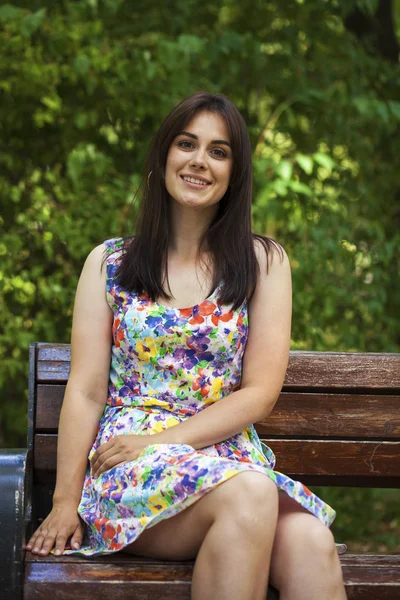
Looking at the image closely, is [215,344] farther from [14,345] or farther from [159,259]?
[14,345]

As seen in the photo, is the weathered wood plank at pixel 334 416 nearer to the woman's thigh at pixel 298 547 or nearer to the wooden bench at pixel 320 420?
the wooden bench at pixel 320 420

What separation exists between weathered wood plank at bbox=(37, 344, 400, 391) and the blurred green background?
1037 mm

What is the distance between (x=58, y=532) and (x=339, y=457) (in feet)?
3.28

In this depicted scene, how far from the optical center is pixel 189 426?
2.54 meters

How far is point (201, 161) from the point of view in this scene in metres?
2.70

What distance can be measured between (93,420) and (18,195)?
1.79 meters

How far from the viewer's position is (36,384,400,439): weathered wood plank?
307 cm

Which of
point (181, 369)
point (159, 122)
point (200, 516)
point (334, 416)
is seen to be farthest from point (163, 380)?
point (159, 122)

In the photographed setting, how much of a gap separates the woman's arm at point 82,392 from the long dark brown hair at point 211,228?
11cm

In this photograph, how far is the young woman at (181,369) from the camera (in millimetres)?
2346

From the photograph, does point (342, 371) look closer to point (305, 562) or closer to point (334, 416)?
point (334, 416)

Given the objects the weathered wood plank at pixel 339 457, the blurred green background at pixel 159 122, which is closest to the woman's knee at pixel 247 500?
the weathered wood plank at pixel 339 457

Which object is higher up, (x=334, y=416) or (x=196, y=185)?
(x=196, y=185)

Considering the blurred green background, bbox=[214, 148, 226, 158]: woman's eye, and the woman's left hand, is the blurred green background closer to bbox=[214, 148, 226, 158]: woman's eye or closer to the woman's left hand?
bbox=[214, 148, 226, 158]: woman's eye
